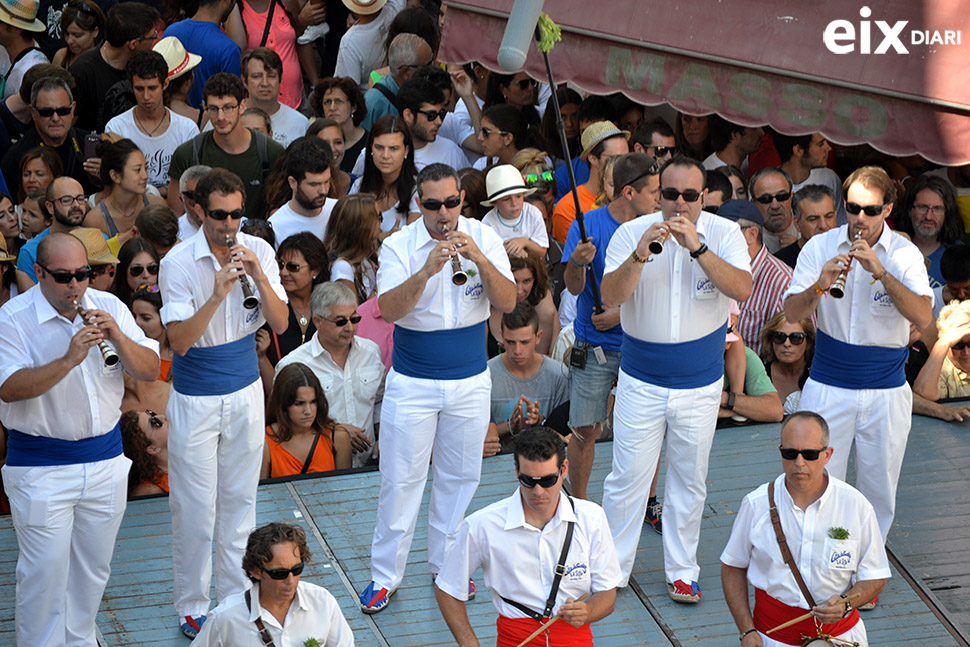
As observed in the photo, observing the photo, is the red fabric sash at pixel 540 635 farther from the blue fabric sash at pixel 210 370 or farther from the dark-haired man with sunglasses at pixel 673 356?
the blue fabric sash at pixel 210 370

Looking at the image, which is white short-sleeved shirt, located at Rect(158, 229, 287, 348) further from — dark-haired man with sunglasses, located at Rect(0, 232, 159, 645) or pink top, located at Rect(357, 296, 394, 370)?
pink top, located at Rect(357, 296, 394, 370)

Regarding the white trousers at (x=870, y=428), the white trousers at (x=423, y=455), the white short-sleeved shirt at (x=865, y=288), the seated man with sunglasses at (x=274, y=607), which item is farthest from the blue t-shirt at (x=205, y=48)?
the seated man with sunglasses at (x=274, y=607)

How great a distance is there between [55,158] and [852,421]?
20.3 feet

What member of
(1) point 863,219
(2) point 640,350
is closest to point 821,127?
(1) point 863,219

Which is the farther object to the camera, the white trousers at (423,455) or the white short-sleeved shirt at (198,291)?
the white trousers at (423,455)

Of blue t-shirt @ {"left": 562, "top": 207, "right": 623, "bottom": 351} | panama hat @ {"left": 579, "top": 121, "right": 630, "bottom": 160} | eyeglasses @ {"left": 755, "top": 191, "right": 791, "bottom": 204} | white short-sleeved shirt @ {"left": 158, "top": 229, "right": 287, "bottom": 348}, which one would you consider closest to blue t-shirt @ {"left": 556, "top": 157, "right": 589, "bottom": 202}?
panama hat @ {"left": 579, "top": 121, "right": 630, "bottom": 160}

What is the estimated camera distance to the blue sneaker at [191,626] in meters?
6.79

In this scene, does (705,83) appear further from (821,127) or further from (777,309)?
(777,309)

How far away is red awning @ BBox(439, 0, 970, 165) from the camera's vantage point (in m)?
9.38

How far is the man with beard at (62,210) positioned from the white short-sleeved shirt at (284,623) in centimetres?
408

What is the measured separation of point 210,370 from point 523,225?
3.18 m

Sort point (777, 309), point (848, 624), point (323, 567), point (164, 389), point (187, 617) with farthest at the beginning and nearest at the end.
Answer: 1. point (777, 309)
2. point (164, 389)
3. point (323, 567)
4. point (187, 617)
5. point (848, 624)

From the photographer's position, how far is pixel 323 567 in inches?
292

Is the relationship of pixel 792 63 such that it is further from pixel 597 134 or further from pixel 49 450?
pixel 49 450
